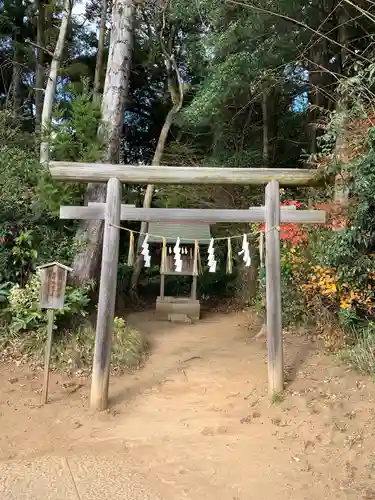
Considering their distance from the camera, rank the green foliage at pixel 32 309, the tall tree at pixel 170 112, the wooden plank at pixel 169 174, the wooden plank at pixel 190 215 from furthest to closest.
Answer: the tall tree at pixel 170 112, the green foliage at pixel 32 309, the wooden plank at pixel 190 215, the wooden plank at pixel 169 174

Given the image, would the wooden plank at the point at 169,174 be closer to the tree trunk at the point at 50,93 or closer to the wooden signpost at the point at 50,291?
the wooden signpost at the point at 50,291

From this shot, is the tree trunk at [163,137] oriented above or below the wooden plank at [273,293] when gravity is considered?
above

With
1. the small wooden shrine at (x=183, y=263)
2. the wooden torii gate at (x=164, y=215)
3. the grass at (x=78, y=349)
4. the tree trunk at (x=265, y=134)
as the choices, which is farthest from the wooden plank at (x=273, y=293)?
the tree trunk at (x=265, y=134)

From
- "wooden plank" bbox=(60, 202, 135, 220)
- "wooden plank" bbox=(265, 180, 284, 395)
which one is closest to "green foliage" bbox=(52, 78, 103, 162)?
"wooden plank" bbox=(60, 202, 135, 220)

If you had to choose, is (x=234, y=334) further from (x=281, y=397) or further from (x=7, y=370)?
(x=7, y=370)

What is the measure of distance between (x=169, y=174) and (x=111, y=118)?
319cm

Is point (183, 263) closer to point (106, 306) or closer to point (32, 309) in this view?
point (32, 309)

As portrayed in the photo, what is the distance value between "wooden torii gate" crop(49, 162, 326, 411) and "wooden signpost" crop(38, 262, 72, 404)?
1.84ft

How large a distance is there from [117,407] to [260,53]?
7.14 meters

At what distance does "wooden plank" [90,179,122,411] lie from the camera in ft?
18.6

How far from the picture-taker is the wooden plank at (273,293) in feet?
18.8

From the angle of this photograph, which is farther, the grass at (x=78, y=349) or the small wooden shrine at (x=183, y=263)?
the small wooden shrine at (x=183, y=263)

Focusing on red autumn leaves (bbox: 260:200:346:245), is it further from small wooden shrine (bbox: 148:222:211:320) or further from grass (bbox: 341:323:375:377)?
small wooden shrine (bbox: 148:222:211:320)

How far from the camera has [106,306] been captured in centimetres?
575
